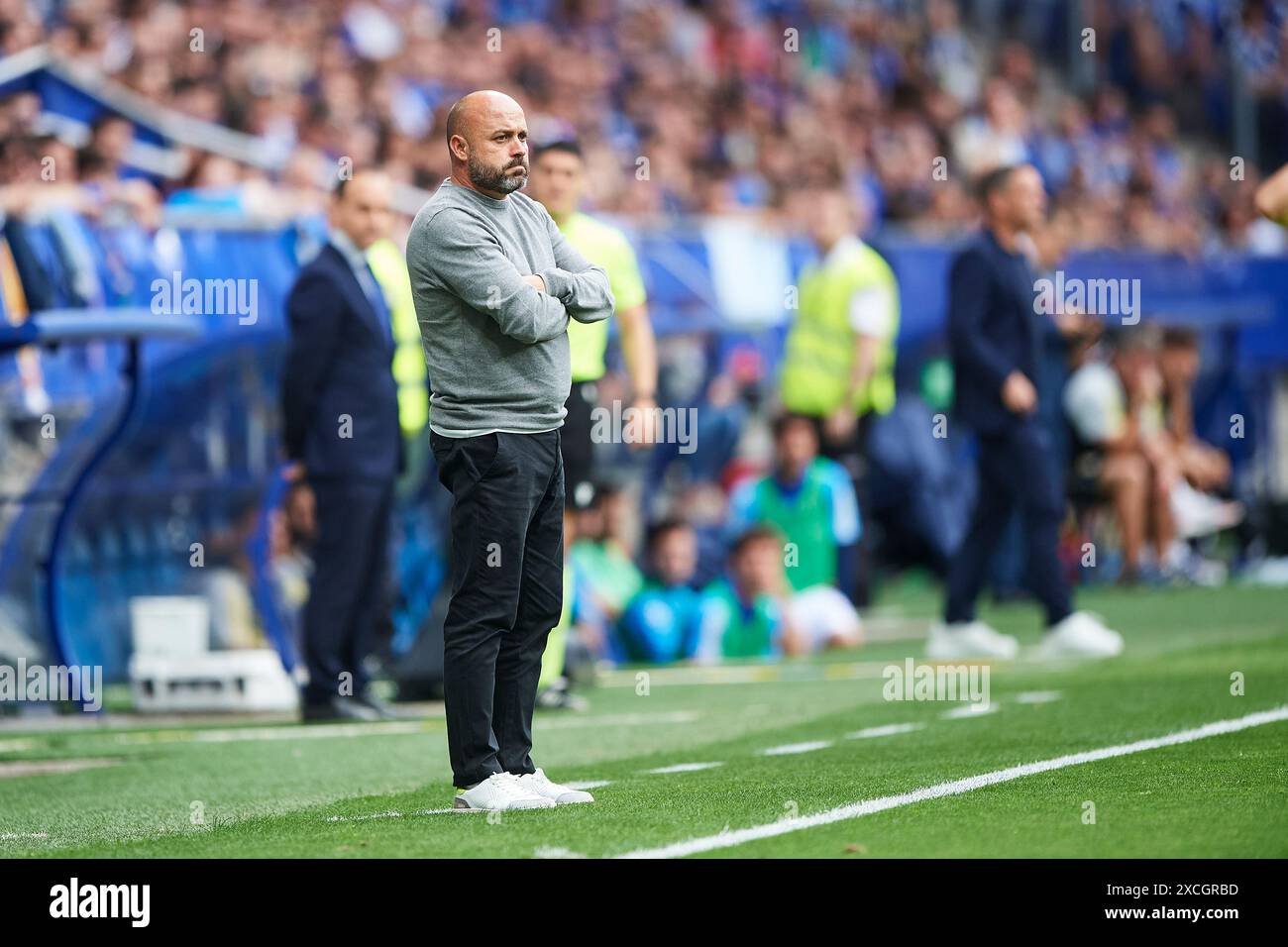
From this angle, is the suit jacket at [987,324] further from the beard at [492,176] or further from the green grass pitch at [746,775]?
the beard at [492,176]

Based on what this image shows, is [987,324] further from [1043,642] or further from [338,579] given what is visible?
[338,579]

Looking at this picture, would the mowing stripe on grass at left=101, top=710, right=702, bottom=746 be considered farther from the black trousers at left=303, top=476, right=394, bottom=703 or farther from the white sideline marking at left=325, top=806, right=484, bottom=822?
the white sideline marking at left=325, top=806, right=484, bottom=822

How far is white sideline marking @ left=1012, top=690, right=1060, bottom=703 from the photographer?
32.5ft

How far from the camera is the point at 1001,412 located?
40.9ft

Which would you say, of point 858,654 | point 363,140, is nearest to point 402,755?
point 858,654

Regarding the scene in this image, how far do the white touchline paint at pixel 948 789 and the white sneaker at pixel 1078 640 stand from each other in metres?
2.92

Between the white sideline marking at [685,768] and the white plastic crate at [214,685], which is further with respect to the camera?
the white plastic crate at [214,685]

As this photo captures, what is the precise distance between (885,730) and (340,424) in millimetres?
2870

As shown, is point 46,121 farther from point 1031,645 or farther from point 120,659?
point 1031,645

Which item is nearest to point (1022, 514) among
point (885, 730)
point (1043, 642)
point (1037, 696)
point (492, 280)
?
point (1043, 642)

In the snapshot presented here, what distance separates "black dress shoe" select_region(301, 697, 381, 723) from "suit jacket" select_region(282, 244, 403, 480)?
99cm

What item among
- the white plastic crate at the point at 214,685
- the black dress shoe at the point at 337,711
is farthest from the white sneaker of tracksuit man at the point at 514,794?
the white plastic crate at the point at 214,685

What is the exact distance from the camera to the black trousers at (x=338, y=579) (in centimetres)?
1046

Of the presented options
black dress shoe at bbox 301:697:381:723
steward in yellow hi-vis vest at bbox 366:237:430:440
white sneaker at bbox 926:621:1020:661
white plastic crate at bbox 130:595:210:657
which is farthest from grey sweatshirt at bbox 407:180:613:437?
white sneaker at bbox 926:621:1020:661
